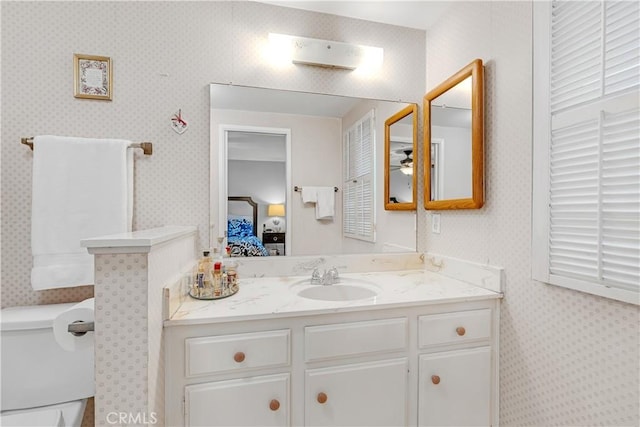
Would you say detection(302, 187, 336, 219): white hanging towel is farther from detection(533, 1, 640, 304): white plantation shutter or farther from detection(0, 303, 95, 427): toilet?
detection(0, 303, 95, 427): toilet

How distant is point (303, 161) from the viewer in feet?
6.03

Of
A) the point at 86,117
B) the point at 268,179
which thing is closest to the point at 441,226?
the point at 268,179

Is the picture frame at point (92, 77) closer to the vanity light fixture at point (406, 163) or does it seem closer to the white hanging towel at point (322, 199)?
the white hanging towel at point (322, 199)

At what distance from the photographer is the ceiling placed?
1.80m

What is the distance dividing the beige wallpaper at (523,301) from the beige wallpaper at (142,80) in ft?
2.86

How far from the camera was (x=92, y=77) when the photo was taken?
155 centimetres

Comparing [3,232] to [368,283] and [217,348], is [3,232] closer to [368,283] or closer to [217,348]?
[217,348]

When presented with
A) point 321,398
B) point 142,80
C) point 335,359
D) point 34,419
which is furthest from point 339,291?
point 142,80

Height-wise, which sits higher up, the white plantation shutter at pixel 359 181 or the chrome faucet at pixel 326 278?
the white plantation shutter at pixel 359 181

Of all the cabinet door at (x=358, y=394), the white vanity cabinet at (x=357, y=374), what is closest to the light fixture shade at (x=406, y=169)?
the white vanity cabinet at (x=357, y=374)

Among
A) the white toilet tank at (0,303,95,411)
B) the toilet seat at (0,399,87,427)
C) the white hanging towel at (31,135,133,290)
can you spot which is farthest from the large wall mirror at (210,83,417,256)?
the toilet seat at (0,399,87,427)

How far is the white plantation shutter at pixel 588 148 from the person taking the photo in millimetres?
958

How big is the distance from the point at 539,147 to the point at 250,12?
1.61m

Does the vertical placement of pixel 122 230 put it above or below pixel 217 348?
above
